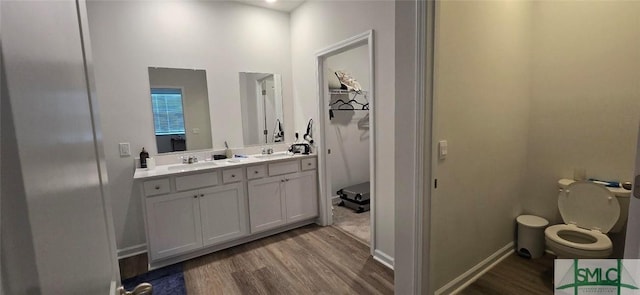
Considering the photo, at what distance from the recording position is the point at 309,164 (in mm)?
3201

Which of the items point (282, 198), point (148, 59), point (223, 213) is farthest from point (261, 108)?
point (223, 213)

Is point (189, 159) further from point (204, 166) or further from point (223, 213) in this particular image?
point (223, 213)

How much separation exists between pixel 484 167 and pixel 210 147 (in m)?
2.64

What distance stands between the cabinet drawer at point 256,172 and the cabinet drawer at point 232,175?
0.29 feet

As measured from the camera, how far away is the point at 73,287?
0.40m

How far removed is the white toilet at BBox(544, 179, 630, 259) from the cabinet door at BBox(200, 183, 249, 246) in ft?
8.61

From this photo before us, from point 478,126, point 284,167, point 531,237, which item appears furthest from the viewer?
point 284,167

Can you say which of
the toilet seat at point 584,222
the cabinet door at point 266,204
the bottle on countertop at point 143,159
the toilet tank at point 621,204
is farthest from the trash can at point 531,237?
the bottle on countertop at point 143,159

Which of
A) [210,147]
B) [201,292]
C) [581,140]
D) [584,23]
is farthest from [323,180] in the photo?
[584,23]

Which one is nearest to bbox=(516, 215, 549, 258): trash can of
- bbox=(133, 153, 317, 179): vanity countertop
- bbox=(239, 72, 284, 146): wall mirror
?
bbox=(133, 153, 317, 179): vanity countertop

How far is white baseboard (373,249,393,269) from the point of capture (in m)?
2.41

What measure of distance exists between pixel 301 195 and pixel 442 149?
1841 millimetres

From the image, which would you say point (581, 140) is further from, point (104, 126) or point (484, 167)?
point (104, 126)

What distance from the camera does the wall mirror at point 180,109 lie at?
2754 mm
